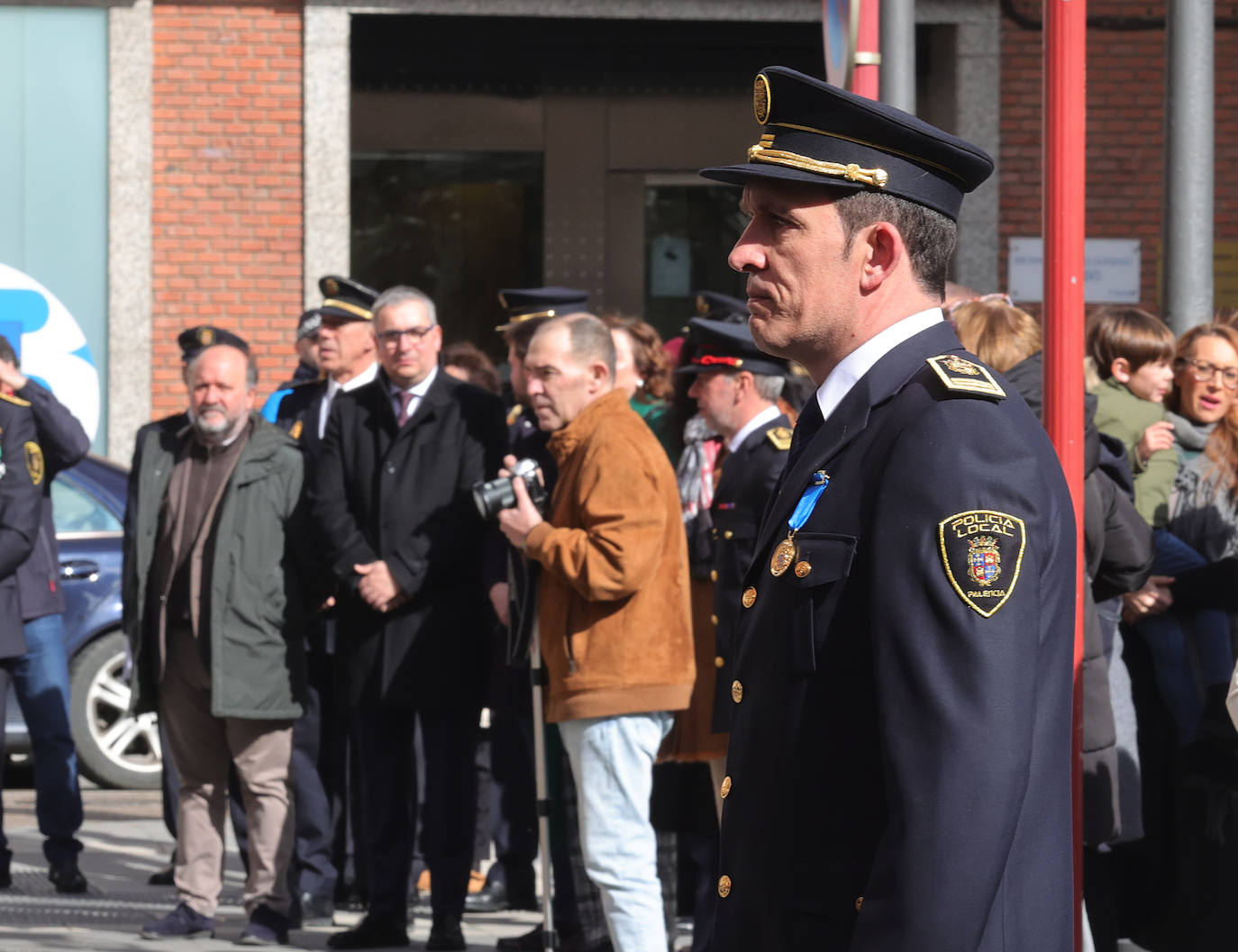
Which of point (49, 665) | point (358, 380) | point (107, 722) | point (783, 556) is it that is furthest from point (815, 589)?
point (107, 722)

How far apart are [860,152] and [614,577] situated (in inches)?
126

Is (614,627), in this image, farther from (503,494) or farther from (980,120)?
(980,120)

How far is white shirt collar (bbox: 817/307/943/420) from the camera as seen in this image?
7.81 feet

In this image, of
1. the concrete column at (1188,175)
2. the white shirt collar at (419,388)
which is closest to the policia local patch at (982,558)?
the white shirt collar at (419,388)

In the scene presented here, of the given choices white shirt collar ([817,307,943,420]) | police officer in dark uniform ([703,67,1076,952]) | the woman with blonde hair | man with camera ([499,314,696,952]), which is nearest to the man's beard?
man with camera ([499,314,696,952])

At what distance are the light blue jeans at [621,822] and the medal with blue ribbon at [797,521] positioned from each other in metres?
3.14

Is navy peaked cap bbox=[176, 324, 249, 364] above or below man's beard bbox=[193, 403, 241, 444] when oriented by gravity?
above

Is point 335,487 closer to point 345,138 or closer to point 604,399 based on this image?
point 604,399

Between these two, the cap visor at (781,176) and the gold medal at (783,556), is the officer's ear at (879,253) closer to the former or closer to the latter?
the cap visor at (781,176)

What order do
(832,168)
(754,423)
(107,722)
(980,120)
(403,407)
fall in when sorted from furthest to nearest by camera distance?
(980,120) < (107,722) < (403,407) < (754,423) < (832,168)

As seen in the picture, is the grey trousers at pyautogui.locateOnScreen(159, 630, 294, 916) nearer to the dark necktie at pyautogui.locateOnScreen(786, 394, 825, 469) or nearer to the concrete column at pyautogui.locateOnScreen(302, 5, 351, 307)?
the dark necktie at pyautogui.locateOnScreen(786, 394, 825, 469)

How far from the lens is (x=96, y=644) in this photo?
984 centimetres

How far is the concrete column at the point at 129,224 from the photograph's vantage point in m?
13.0

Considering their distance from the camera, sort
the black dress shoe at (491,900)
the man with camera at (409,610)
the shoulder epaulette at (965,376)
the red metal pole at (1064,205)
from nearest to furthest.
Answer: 1. the shoulder epaulette at (965,376)
2. the red metal pole at (1064,205)
3. the man with camera at (409,610)
4. the black dress shoe at (491,900)
